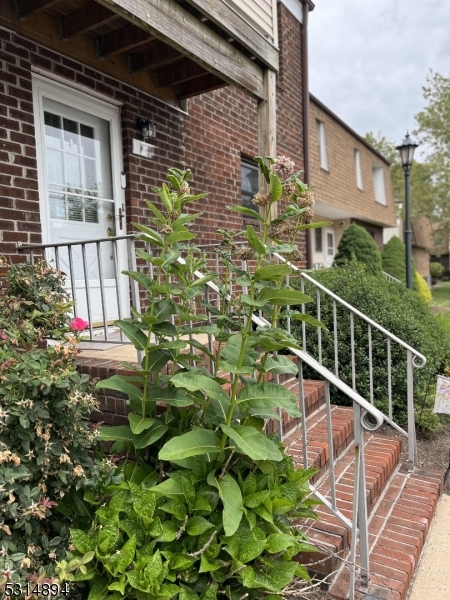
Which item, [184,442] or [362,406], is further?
[362,406]

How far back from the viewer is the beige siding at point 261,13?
407 cm

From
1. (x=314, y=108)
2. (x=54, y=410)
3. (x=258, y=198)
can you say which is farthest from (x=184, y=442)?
(x=314, y=108)

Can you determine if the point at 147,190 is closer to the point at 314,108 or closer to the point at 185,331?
the point at 185,331

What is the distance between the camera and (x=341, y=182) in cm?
1127

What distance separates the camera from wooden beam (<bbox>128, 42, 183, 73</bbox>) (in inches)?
151

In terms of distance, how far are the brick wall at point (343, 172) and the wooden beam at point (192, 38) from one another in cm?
568

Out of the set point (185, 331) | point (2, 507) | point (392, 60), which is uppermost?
point (392, 60)

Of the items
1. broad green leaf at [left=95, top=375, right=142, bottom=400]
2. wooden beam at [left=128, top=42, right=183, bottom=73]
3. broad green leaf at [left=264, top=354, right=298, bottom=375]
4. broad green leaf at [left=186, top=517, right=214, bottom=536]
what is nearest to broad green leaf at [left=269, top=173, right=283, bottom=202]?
broad green leaf at [left=264, top=354, right=298, bottom=375]

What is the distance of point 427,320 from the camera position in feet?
18.2

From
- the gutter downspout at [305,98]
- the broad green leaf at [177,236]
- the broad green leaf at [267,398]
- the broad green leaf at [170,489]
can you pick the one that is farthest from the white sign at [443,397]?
the gutter downspout at [305,98]

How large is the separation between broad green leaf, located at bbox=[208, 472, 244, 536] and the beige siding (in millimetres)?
3981

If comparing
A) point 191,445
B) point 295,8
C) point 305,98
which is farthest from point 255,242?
point 295,8

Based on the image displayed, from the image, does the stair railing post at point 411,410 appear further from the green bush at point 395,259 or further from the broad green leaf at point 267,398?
the green bush at point 395,259

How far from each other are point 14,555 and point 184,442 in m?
0.67
